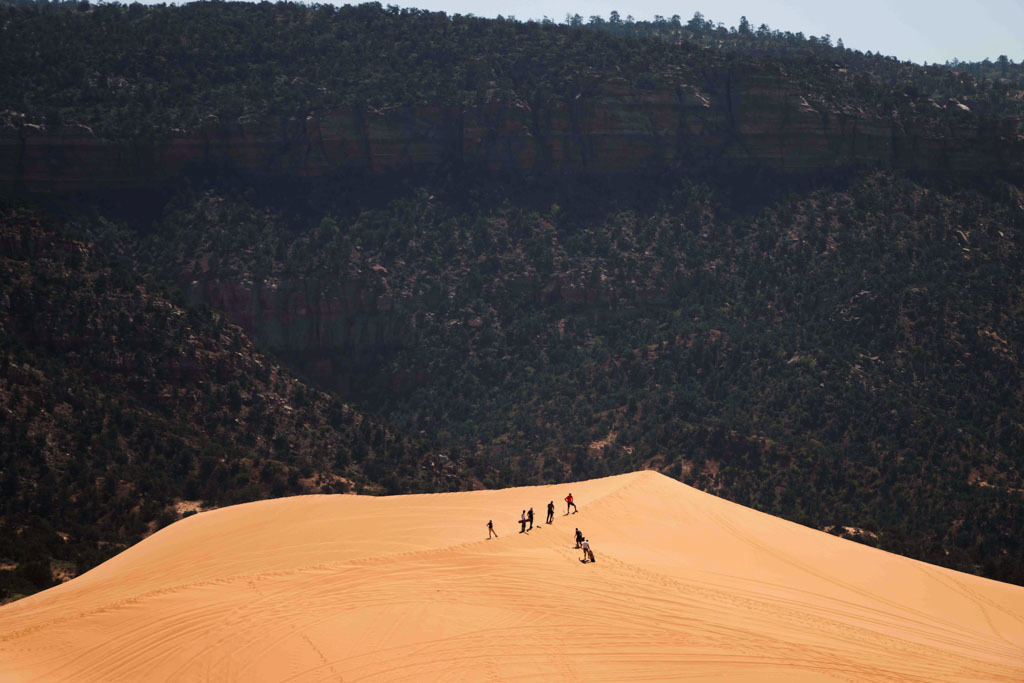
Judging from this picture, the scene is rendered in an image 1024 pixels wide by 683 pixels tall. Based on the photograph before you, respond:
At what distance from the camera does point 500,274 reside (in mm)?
97688

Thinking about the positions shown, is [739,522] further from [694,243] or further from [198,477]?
[694,243]

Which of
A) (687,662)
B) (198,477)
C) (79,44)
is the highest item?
(79,44)

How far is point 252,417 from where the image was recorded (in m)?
67.4

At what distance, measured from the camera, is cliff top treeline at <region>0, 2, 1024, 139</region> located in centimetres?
9531

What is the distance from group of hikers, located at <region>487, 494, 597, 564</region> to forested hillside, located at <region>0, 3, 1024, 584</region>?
61.0 feet

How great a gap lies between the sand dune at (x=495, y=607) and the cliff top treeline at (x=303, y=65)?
56.8 metres

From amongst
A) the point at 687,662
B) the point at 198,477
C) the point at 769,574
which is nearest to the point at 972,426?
the point at 769,574

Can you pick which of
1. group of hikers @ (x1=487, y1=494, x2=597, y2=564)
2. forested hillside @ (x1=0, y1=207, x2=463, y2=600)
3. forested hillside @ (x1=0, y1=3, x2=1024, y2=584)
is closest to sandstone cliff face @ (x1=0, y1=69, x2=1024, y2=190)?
forested hillside @ (x1=0, y1=3, x2=1024, y2=584)

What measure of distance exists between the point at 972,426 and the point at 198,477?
4376cm

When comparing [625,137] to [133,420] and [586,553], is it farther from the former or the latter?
[586,553]

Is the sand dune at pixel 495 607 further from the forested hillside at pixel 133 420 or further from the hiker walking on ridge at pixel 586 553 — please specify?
the forested hillside at pixel 133 420

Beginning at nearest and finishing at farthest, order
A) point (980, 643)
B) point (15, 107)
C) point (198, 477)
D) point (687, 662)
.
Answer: point (687, 662) < point (980, 643) < point (198, 477) < point (15, 107)

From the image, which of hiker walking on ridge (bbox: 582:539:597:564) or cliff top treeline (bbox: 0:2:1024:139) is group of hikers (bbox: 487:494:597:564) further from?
cliff top treeline (bbox: 0:2:1024:139)

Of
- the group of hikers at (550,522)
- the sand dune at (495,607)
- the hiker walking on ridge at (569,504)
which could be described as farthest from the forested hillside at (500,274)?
the group of hikers at (550,522)
